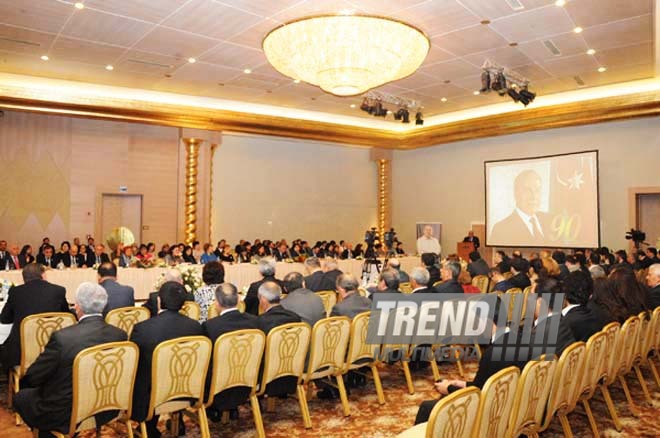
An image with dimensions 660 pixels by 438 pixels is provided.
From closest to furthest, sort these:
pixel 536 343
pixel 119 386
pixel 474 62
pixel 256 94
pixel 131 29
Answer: pixel 119 386
pixel 536 343
pixel 131 29
pixel 474 62
pixel 256 94

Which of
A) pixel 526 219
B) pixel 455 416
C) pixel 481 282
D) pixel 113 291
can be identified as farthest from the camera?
pixel 526 219

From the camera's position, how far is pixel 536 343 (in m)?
3.48

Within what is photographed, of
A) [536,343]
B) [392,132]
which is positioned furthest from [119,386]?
[392,132]

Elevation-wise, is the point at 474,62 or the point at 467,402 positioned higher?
the point at 474,62

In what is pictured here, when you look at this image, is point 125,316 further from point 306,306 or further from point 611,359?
point 611,359

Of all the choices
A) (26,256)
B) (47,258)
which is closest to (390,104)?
(47,258)

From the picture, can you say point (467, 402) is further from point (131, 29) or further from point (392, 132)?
point (392, 132)

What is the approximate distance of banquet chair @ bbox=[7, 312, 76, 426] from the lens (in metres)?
4.14

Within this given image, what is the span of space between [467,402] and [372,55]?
219 inches

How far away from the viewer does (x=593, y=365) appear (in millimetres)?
3848

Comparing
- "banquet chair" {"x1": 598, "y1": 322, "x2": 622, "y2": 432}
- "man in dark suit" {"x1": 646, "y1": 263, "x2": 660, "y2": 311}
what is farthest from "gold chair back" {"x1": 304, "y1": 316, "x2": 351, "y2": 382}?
"man in dark suit" {"x1": 646, "y1": 263, "x2": 660, "y2": 311}

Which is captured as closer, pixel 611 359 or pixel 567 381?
pixel 567 381

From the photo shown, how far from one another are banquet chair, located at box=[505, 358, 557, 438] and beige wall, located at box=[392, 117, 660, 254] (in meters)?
10.8

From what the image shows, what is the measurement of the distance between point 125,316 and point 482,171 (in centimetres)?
1273
